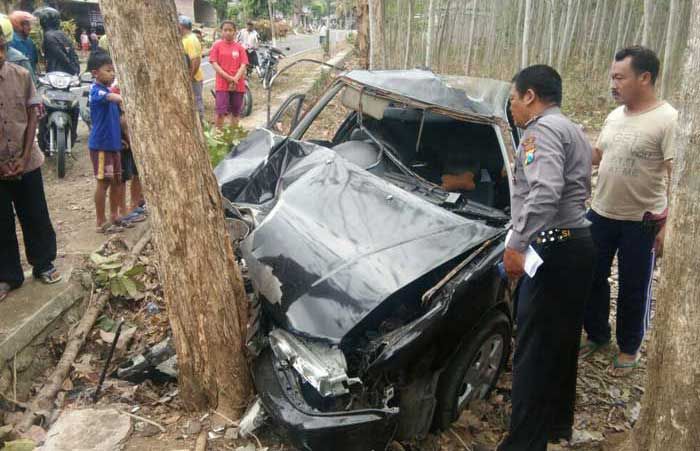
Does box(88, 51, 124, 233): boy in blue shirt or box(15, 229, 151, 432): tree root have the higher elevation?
box(88, 51, 124, 233): boy in blue shirt

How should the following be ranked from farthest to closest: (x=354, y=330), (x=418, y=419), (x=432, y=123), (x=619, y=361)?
1. (x=432, y=123)
2. (x=619, y=361)
3. (x=418, y=419)
4. (x=354, y=330)

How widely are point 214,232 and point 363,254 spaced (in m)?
0.76

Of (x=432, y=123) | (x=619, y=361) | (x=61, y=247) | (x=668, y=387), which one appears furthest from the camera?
(x=61, y=247)

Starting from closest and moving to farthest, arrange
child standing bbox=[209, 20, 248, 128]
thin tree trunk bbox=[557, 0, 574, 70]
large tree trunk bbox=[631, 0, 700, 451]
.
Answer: large tree trunk bbox=[631, 0, 700, 451]
child standing bbox=[209, 20, 248, 128]
thin tree trunk bbox=[557, 0, 574, 70]

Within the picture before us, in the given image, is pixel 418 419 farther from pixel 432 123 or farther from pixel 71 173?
pixel 71 173

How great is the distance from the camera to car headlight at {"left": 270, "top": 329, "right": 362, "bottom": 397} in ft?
7.64

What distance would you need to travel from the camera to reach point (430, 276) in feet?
8.88

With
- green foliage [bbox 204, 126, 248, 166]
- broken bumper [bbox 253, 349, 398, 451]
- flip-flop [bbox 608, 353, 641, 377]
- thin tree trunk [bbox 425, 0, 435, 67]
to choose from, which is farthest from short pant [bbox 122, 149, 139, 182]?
thin tree trunk [bbox 425, 0, 435, 67]

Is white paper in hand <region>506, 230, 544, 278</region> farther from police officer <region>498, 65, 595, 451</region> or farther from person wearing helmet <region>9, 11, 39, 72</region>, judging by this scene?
person wearing helmet <region>9, 11, 39, 72</region>

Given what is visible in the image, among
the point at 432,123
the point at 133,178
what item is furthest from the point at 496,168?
the point at 133,178

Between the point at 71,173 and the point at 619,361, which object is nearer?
the point at 619,361

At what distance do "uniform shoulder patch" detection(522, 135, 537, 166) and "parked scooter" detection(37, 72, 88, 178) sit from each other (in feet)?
19.4

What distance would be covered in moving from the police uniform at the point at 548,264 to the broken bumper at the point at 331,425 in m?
0.75

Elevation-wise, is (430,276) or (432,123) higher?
(432,123)
